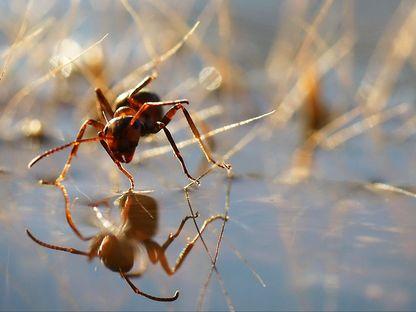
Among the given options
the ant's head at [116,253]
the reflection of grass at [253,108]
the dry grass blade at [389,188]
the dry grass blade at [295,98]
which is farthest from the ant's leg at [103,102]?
the ant's head at [116,253]

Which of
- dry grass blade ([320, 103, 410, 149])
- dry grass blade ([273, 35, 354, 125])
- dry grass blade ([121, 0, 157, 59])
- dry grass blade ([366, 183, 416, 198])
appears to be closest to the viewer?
dry grass blade ([366, 183, 416, 198])

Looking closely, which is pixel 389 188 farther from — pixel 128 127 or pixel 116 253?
pixel 116 253

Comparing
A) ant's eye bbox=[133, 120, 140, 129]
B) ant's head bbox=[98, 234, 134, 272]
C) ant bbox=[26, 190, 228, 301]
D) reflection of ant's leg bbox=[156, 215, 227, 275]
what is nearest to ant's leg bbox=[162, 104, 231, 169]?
ant's eye bbox=[133, 120, 140, 129]

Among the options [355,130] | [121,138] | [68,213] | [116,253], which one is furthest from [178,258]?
[355,130]

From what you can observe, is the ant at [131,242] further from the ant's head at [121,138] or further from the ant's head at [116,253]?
the ant's head at [121,138]

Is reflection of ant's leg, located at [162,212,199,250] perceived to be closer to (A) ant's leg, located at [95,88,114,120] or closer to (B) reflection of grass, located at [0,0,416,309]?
(B) reflection of grass, located at [0,0,416,309]

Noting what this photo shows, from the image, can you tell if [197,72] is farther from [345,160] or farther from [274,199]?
[274,199]

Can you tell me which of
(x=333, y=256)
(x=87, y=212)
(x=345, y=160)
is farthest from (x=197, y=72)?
(x=333, y=256)
